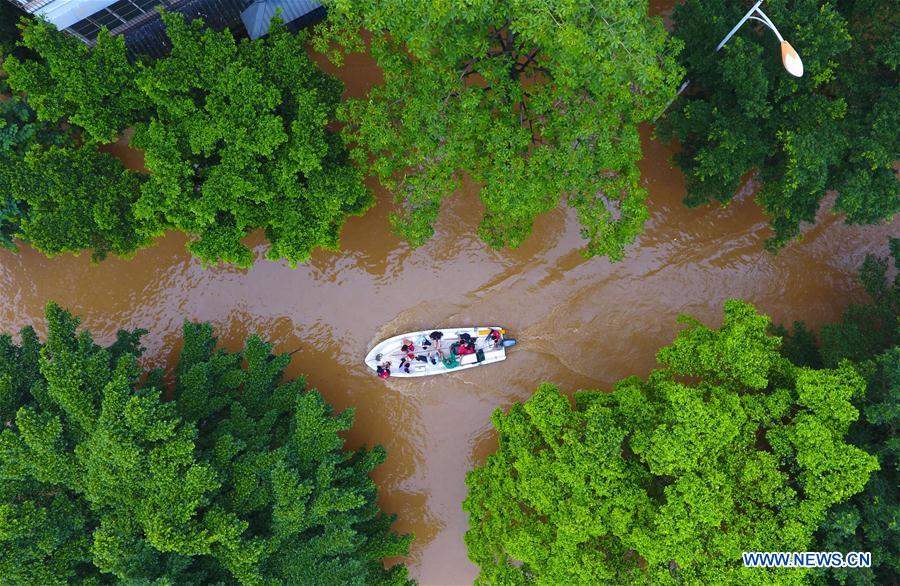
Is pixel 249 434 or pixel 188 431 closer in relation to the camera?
pixel 188 431

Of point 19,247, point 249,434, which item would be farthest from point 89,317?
point 249,434

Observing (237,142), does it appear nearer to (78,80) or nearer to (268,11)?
(78,80)

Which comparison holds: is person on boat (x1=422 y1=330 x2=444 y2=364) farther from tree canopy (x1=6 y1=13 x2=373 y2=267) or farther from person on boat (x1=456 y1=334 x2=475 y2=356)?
tree canopy (x1=6 y1=13 x2=373 y2=267)

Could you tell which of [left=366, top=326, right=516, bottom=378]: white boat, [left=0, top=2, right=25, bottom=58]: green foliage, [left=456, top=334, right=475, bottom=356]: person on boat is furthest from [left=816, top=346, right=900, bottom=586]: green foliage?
[left=0, top=2, right=25, bottom=58]: green foliage

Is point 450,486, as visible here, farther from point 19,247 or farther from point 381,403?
point 19,247

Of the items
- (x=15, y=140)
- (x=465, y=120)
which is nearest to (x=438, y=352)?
(x=465, y=120)
